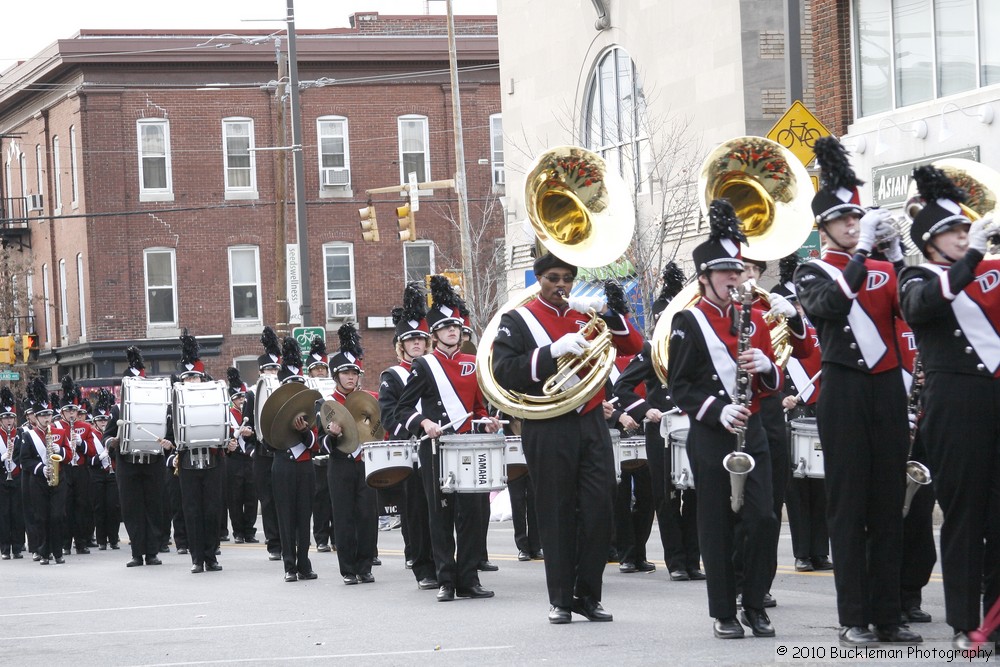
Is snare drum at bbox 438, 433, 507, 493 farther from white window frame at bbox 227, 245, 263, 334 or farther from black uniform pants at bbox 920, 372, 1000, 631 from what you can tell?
white window frame at bbox 227, 245, 263, 334

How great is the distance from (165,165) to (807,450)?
115 feet

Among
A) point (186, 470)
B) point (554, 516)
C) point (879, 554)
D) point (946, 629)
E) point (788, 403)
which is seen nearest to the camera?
point (879, 554)

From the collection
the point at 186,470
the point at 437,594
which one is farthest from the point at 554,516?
the point at 186,470

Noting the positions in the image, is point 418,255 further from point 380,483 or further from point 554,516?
point 554,516

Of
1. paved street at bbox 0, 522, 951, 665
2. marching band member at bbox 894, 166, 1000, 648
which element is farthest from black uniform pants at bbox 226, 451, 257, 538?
marching band member at bbox 894, 166, 1000, 648

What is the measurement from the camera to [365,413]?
15727 mm

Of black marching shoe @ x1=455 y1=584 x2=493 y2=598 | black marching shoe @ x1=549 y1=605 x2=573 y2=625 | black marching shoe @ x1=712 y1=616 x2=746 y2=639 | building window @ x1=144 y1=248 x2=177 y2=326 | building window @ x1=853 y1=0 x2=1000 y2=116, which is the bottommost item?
black marching shoe @ x1=455 y1=584 x2=493 y2=598

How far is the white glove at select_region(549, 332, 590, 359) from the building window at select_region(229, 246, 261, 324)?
35.9 metres

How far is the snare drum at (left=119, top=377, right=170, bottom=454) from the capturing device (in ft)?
62.4

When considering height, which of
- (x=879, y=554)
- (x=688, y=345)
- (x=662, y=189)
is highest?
(x=662, y=189)

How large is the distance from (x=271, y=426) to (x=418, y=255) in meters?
30.9

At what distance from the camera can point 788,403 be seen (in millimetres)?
12484

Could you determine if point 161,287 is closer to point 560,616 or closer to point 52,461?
→ point 52,461

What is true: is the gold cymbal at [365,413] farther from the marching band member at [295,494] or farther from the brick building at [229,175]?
the brick building at [229,175]
